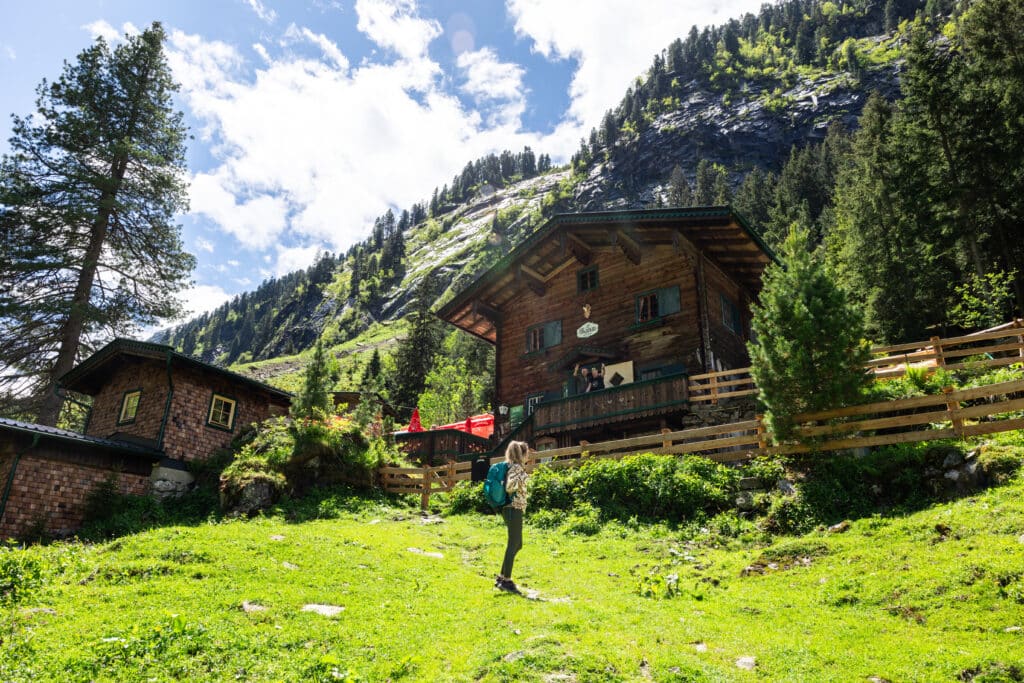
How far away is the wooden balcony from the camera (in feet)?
65.7

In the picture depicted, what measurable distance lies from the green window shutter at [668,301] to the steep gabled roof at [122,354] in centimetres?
1534

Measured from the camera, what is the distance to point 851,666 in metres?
6.44

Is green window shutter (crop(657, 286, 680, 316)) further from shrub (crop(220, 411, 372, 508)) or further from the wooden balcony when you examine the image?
shrub (crop(220, 411, 372, 508))

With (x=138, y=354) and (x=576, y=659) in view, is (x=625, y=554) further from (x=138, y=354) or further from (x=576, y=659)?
(x=138, y=354)

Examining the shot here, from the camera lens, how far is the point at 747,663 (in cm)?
679

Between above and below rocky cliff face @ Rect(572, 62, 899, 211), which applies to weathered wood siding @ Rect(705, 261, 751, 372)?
below

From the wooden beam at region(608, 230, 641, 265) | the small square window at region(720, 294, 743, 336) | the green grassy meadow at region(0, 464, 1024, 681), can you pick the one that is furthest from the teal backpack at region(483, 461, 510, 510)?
the small square window at region(720, 294, 743, 336)

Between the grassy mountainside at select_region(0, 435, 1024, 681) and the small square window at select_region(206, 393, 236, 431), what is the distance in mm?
11289

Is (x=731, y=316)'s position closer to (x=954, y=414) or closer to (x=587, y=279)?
(x=587, y=279)

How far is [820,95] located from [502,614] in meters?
164

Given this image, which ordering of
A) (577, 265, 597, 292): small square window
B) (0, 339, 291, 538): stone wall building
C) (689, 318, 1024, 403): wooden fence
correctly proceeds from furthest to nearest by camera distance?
(577, 265, 597, 292): small square window, (689, 318, 1024, 403): wooden fence, (0, 339, 291, 538): stone wall building

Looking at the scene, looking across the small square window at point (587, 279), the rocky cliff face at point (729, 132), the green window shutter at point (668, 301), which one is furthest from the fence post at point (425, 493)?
the rocky cliff face at point (729, 132)

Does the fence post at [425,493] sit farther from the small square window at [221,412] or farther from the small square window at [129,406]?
the small square window at [129,406]

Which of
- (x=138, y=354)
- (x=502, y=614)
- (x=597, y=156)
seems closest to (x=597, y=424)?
(x=502, y=614)
